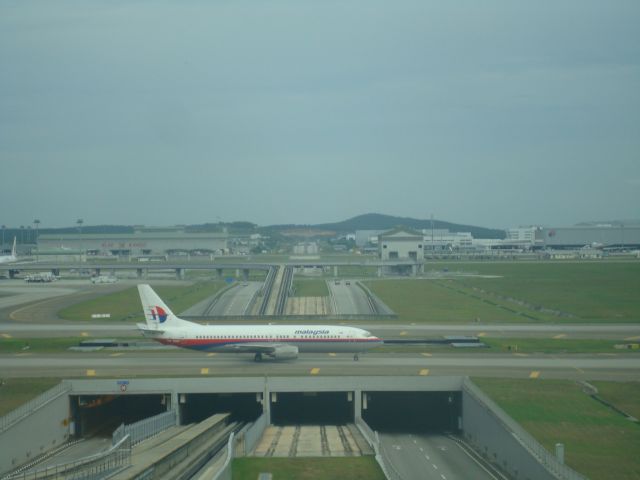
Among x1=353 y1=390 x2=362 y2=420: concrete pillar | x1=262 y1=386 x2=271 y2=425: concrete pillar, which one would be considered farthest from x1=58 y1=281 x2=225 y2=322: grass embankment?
x1=353 y1=390 x2=362 y2=420: concrete pillar

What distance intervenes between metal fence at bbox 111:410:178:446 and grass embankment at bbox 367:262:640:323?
45.9 metres

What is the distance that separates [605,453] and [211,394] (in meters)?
30.6

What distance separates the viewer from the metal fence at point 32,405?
152 ft

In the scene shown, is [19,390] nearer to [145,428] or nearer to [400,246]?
[145,428]

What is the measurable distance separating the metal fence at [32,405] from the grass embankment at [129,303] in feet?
137

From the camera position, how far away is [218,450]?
4547cm

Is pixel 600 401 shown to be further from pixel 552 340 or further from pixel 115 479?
pixel 115 479

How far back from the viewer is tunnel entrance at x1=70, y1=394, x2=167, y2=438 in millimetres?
56312

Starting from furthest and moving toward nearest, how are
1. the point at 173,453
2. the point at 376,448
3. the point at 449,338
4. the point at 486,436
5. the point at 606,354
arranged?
the point at 449,338, the point at 606,354, the point at 486,436, the point at 376,448, the point at 173,453

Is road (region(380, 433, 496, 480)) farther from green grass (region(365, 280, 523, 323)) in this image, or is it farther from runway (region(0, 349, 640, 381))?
green grass (region(365, 280, 523, 323))

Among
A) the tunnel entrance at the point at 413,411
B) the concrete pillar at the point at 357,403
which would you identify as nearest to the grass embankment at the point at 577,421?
the tunnel entrance at the point at 413,411

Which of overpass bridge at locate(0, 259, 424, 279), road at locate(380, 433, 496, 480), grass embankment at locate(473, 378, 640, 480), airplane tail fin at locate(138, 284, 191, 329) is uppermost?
overpass bridge at locate(0, 259, 424, 279)

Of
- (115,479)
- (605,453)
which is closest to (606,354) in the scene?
(605,453)

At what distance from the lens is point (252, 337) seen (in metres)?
65.9
